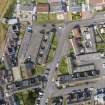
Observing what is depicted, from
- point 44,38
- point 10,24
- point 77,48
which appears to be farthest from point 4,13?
point 77,48

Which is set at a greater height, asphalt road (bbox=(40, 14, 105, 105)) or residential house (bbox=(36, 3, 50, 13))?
residential house (bbox=(36, 3, 50, 13))

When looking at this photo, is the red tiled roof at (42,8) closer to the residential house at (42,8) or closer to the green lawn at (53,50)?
the residential house at (42,8)

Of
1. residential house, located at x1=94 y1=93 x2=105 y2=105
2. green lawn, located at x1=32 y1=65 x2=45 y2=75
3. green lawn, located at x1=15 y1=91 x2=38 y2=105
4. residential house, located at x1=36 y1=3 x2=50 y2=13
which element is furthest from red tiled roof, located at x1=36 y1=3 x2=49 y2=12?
residential house, located at x1=94 y1=93 x2=105 y2=105

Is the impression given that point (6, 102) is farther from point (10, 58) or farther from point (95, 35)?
point (95, 35)

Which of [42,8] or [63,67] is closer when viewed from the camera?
[42,8]

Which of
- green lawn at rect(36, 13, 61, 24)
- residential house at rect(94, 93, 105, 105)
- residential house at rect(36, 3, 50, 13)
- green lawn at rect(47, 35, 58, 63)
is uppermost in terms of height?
residential house at rect(36, 3, 50, 13)

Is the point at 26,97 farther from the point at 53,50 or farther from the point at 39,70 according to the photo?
the point at 53,50

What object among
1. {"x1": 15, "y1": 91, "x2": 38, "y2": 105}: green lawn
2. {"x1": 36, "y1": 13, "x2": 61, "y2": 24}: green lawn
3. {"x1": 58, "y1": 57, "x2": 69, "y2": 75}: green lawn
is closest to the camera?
{"x1": 15, "y1": 91, "x2": 38, "y2": 105}: green lawn

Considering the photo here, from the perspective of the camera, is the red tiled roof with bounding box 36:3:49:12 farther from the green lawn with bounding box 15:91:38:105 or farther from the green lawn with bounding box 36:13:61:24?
the green lawn with bounding box 15:91:38:105

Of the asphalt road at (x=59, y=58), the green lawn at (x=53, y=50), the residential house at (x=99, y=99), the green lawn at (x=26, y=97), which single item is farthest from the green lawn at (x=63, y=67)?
the residential house at (x=99, y=99)

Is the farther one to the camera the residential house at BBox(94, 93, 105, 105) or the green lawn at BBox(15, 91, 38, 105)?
the residential house at BBox(94, 93, 105, 105)

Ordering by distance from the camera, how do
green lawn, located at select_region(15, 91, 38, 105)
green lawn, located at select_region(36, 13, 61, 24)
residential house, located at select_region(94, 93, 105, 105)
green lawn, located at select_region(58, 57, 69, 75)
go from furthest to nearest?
residential house, located at select_region(94, 93, 105, 105), green lawn, located at select_region(58, 57, 69, 75), green lawn, located at select_region(36, 13, 61, 24), green lawn, located at select_region(15, 91, 38, 105)

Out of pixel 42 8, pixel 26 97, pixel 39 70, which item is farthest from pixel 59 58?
pixel 42 8
